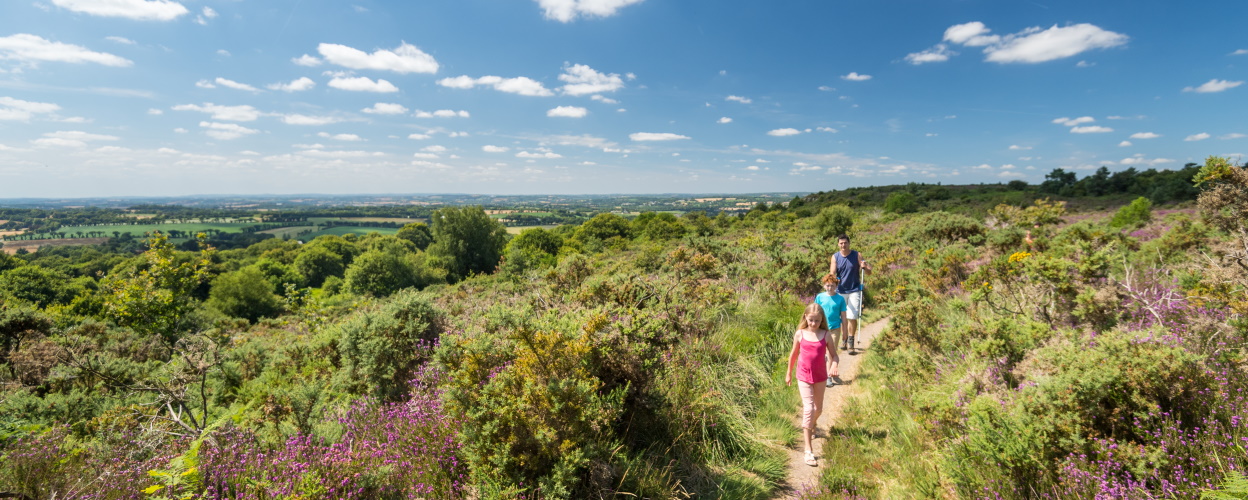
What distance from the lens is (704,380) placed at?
495cm

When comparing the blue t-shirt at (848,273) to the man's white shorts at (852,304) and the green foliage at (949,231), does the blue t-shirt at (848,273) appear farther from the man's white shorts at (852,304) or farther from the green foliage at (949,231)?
the green foliage at (949,231)

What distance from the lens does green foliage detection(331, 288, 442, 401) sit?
4.95 meters

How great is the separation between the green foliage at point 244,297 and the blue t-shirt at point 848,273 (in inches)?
1905

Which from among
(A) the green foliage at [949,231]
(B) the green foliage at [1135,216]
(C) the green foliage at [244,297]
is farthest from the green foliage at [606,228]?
(B) the green foliage at [1135,216]

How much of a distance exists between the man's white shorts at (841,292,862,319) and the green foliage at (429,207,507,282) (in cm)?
4704

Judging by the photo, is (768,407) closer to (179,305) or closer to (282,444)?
(282,444)

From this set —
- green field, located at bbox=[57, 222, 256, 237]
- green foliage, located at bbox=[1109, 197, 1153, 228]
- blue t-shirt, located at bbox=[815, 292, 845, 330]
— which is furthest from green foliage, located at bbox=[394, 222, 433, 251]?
green foliage, located at bbox=[1109, 197, 1153, 228]

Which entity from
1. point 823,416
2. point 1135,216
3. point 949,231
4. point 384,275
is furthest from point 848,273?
point 384,275

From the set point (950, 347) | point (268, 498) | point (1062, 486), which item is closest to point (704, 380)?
point (1062, 486)

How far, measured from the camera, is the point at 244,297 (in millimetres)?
41188

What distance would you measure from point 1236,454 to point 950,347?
3069mm

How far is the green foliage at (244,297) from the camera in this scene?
130ft

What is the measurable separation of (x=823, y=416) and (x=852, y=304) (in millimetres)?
2539

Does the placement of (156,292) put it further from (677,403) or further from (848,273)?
(848,273)
